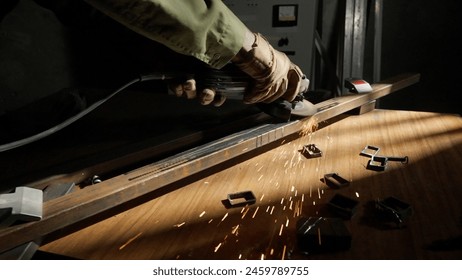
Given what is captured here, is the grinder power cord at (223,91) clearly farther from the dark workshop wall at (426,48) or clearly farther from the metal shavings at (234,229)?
the dark workshop wall at (426,48)

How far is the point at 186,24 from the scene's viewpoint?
912mm

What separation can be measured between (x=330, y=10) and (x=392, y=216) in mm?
2961

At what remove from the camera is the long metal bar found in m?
0.80

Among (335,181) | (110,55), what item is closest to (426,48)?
(110,55)

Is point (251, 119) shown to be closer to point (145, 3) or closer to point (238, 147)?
point (238, 147)

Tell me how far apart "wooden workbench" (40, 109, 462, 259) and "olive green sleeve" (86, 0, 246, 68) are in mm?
384

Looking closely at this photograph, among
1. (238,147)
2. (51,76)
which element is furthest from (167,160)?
(51,76)

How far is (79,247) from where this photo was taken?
842mm

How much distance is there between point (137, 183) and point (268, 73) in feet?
1.84

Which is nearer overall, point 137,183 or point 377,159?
point 137,183

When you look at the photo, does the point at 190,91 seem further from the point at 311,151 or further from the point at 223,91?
the point at 311,151

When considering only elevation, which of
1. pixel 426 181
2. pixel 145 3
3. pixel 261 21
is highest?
pixel 145 3

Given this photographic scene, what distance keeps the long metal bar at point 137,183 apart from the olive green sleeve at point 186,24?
285mm

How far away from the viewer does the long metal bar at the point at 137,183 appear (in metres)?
0.80
